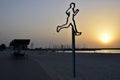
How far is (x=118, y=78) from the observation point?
47.7ft

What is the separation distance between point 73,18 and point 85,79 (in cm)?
322

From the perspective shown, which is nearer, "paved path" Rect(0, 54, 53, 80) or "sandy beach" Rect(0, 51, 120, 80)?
"paved path" Rect(0, 54, 53, 80)

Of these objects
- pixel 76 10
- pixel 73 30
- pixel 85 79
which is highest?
pixel 76 10

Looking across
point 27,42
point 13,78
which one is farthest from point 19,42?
point 13,78

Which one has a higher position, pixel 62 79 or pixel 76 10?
pixel 76 10

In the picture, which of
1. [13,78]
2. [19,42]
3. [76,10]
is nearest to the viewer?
[76,10]

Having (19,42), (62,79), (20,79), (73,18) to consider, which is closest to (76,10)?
(73,18)

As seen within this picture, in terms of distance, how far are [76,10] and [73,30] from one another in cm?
97

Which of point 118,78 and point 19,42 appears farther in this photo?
point 19,42

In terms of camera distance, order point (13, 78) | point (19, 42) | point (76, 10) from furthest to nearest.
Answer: point (19, 42)
point (13, 78)
point (76, 10)

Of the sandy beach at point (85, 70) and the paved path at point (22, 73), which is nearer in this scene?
the paved path at point (22, 73)

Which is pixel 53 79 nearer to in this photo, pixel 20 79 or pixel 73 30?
pixel 20 79

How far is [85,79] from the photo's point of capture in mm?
14359

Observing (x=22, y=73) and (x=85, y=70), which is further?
(x=85, y=70)
